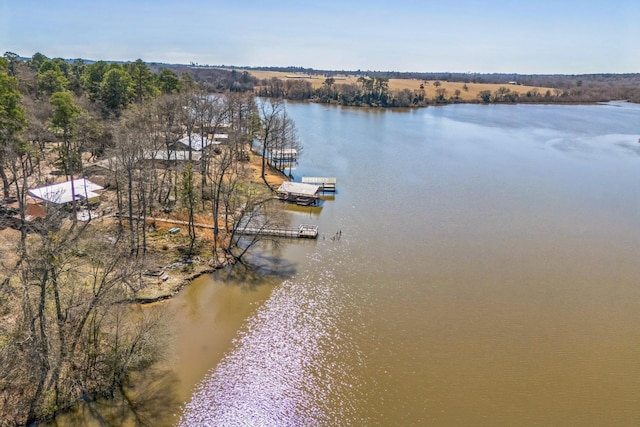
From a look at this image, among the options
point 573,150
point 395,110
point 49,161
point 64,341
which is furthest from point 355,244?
point 395,110

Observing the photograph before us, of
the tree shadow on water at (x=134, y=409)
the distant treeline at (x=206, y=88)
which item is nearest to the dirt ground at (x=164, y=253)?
the tree shadow on water at (x=134, y=409)

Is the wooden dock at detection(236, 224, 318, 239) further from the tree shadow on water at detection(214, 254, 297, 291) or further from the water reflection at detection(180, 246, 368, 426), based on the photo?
the water reflection at detection(180, 246, 368, 426)

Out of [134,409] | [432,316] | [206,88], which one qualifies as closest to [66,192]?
[134,409]

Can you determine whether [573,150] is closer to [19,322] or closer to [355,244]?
[355,244]

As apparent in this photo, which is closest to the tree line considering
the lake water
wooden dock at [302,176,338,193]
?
the lake water

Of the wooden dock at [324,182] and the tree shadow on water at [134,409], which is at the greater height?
the wooden dock at [324,182]

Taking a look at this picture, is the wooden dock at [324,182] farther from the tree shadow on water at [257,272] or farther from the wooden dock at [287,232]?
the tree shadow on water at [257,272]
